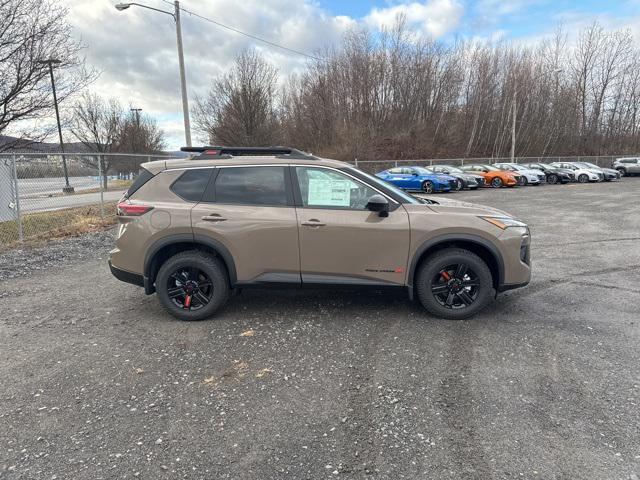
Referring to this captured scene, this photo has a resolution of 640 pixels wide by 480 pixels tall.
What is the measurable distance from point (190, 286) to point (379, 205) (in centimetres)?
221

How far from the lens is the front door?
14.5 ft

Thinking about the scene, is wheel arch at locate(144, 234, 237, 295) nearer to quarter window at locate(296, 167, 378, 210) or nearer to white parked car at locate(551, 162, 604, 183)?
quarter window at locate(296, 167, 378, 210)

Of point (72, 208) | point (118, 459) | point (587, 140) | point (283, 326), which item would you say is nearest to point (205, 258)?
point (283, 326)

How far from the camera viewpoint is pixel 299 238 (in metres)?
4.47

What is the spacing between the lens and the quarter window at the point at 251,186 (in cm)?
461

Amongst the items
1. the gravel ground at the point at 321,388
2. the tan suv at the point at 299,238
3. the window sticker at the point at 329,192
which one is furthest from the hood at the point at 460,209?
the gravel ground at the point at 321,388

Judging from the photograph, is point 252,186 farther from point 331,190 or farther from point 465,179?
point 465,179

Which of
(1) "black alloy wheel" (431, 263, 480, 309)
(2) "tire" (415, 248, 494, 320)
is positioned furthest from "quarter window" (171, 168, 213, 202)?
(1) "black alloy wheel" (431, 263, 480, 309)

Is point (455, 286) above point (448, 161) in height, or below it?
below

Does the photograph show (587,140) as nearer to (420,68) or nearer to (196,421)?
(420,68)

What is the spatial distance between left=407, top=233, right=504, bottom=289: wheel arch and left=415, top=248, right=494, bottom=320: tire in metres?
0.07

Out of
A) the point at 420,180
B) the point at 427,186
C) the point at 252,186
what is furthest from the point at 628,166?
the point at 252,186

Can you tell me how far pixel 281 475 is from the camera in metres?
2.39

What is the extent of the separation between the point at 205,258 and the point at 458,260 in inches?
106
